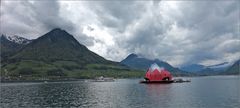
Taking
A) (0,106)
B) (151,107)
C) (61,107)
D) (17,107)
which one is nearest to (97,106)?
(61,107)

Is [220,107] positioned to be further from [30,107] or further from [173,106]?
[30,107]

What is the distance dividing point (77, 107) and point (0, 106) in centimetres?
2724

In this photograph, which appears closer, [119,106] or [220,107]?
[220,107]

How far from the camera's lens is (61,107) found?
105 meters

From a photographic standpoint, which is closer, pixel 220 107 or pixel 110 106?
pixel 220 107

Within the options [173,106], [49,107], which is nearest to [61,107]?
[49,107]

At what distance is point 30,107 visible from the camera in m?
106

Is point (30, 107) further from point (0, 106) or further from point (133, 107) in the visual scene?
point (133, 107)

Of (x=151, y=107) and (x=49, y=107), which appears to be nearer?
(x=151, y=107)

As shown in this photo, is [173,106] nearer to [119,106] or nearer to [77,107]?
[119,106]

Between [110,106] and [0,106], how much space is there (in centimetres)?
3768

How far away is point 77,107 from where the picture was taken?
104000 mm

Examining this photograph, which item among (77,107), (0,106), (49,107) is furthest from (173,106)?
(0,106)

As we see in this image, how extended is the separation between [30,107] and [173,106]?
152 ft
